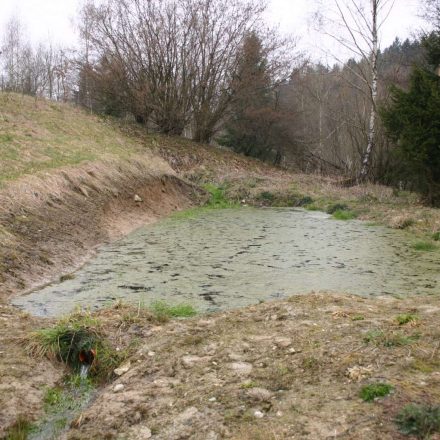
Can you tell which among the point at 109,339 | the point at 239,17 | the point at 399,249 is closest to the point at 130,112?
the point at 239,17

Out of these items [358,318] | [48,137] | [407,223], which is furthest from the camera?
[48,137]

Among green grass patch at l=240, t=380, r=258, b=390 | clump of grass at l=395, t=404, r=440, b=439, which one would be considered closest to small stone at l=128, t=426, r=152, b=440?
green grass patch at l=240, t=380, r=258, b=390

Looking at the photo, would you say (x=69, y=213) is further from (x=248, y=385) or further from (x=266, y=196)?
(x=266, y=196)

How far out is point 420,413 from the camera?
2.78 meters

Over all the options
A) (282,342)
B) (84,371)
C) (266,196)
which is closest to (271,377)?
(282,342)

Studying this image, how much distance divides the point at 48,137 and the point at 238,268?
34.7 feet

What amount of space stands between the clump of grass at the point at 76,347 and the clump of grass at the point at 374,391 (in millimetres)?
2044

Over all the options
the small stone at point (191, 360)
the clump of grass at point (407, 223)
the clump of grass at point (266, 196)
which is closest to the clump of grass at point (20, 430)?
the small stone at point (191, 360)

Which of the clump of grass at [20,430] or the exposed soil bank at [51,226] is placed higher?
the exposed soil bank at [51,226]

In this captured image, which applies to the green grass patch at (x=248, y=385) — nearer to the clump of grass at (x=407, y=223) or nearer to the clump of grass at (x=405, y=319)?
the clump of grass at (x=405, y=319)

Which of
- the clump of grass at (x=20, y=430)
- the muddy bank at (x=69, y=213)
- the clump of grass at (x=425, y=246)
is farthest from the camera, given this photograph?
the clump of grass at (x=425, y=246)

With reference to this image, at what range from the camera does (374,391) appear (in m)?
3.14

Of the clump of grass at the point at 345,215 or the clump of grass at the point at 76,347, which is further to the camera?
the clump of grass at the point at 345,215

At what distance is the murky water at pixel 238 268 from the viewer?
6.35m
